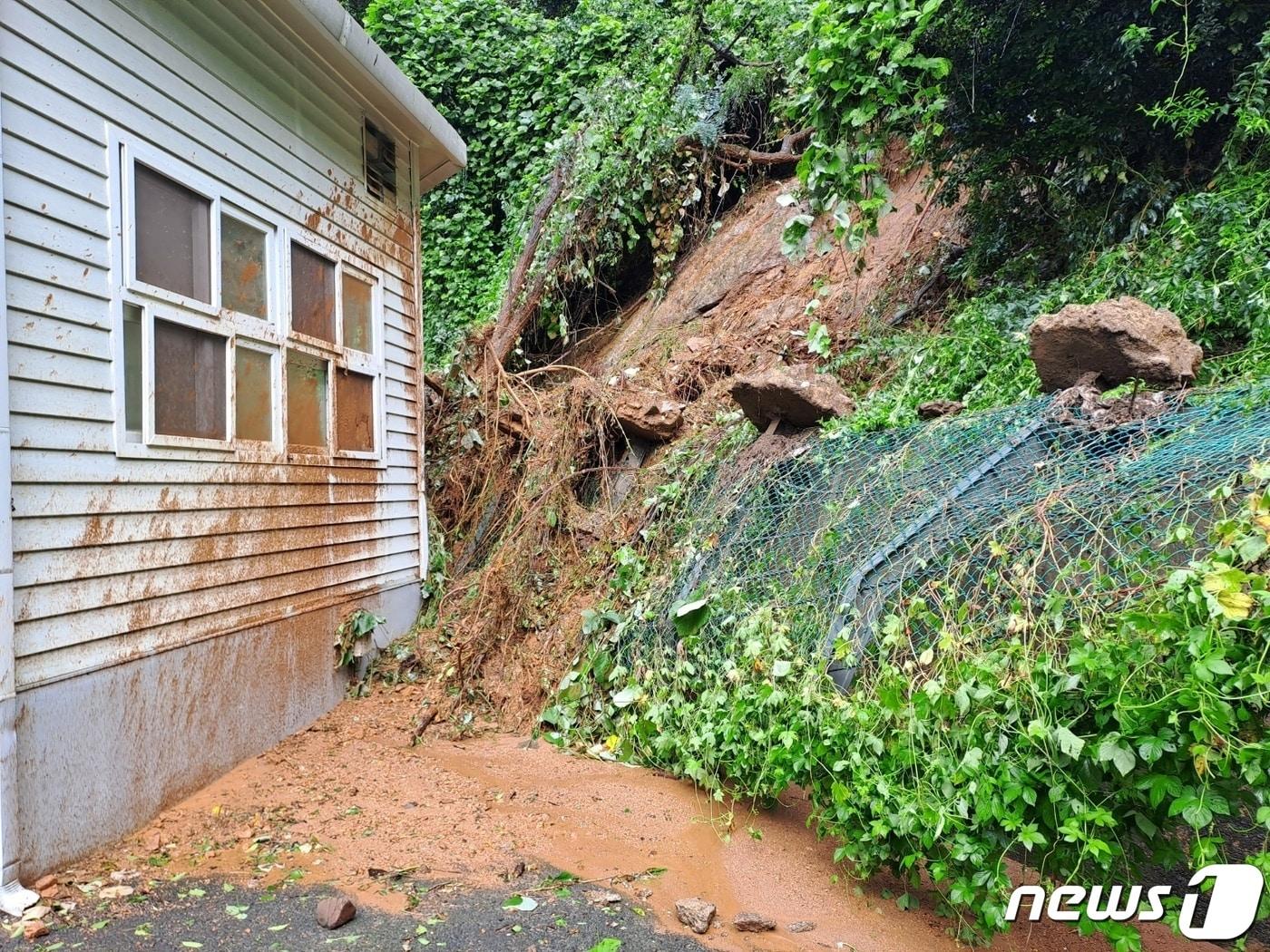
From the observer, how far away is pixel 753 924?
263 cm

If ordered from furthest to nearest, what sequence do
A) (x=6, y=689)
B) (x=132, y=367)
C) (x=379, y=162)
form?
(x=379, y=162), (x=132, y=367), (x=6, y=689)

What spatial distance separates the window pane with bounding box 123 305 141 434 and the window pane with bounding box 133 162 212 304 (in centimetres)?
20

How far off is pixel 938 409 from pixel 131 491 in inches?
179

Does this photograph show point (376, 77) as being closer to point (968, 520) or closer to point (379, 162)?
point (379, 162)

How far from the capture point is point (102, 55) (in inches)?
130

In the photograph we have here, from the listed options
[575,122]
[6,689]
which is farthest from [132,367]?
[575,122]

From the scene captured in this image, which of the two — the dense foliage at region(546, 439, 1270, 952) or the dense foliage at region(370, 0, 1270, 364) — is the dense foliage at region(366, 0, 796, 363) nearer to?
the dense foliage at region(370, 0, 1270, 364)

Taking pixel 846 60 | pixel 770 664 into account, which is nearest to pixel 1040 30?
pixel 846 60

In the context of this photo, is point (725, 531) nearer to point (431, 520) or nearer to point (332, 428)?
point (332, 428)

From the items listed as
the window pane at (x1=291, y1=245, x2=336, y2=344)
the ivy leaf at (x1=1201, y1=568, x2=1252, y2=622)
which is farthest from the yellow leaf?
the window pane at (x1=291, y1=245, x2=336, y2=344)

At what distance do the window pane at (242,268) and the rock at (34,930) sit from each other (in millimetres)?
2910

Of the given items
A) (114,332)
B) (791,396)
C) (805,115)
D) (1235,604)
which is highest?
(805,115)

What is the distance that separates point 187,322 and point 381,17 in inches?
405

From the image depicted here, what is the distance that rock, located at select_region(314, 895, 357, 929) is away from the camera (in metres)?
2.59
